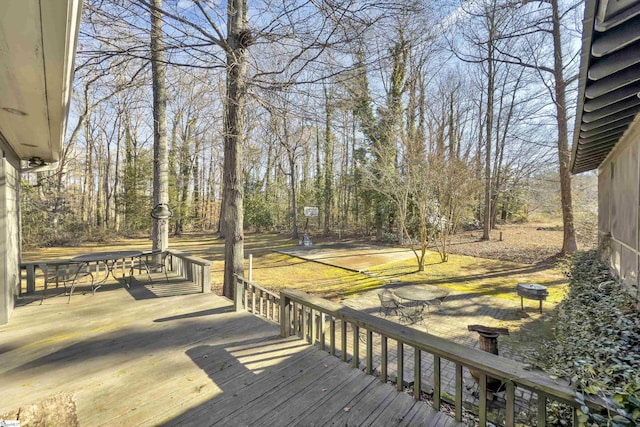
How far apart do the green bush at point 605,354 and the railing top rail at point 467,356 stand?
0.30 ft

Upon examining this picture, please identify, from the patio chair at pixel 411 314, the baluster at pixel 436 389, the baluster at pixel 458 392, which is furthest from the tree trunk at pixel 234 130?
the baluster at pixel 458 392

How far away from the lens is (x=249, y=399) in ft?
7.16

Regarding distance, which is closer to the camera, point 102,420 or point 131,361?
point 102,420

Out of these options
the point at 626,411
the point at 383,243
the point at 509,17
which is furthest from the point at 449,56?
the point at 626,411

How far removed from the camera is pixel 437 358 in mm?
1983

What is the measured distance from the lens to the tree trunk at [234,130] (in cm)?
471

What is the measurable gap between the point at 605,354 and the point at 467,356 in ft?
2.77

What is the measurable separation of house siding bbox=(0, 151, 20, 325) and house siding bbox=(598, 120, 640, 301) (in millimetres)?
6851

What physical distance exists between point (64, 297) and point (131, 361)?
311cm

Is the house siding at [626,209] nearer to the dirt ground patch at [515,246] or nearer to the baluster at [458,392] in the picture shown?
the baluster at [458,392]

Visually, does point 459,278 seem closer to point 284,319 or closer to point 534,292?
point 534,292

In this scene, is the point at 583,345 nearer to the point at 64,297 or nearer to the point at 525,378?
the point at 525,378

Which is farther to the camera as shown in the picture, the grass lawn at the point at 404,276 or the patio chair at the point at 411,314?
the grass lawn at the point at 404,276

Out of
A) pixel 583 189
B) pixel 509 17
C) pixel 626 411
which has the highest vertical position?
pixel 509 17
